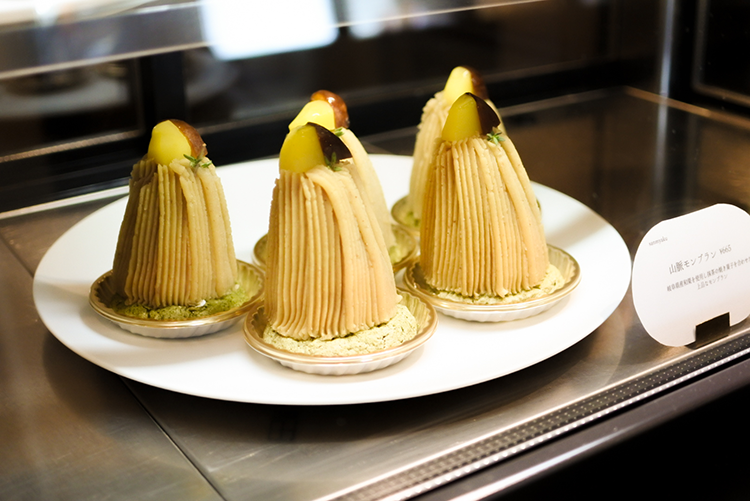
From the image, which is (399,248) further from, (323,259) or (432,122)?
(323,259)

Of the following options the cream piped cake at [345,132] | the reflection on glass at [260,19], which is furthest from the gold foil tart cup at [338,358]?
the reflection on glass at [260,19]

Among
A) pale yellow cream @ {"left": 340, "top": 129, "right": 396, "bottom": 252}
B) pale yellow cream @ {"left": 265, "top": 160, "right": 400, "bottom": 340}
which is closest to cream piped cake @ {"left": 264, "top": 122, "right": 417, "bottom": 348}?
pale yellow cream @ {"left": 265, "top": 160, "right": 400, "bottom": 340}

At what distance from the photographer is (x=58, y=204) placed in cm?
120

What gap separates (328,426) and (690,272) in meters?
0.41

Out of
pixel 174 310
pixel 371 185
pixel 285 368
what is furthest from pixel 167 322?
pixel 371 185

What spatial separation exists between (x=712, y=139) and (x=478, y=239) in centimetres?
59

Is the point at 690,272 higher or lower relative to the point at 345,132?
lower

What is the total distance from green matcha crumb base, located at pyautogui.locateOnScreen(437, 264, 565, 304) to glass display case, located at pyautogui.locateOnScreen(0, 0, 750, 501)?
0.08 feet

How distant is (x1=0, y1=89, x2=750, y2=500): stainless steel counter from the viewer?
A: 67 cm

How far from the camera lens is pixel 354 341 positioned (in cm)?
81

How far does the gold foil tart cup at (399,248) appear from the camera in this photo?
Answer: 1056mm

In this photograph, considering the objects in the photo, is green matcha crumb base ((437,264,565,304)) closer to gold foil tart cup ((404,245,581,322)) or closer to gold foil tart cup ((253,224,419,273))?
gold foil tart cup ((404,245,581,322))

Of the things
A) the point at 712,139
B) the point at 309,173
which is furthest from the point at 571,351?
the point at 712,139

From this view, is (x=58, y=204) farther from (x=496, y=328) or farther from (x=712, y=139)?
(x=712, y=139)
